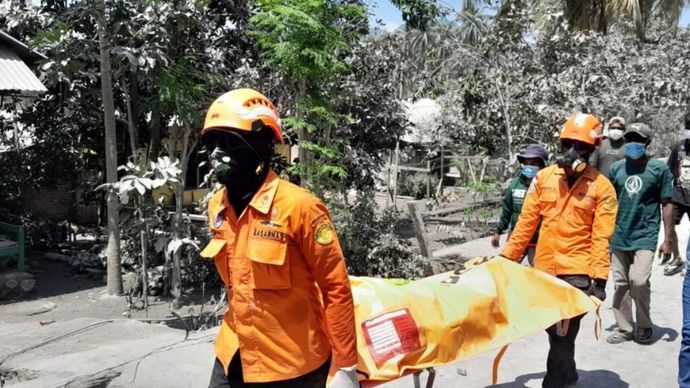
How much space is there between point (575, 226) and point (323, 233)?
246 centimetres

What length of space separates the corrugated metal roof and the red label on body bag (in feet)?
24.0

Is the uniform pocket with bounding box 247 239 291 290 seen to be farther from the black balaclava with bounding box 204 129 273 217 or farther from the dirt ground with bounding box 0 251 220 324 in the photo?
the dirt ground with bounding box 0 251 220 324

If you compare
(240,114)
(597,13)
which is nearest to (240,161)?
(240,114)

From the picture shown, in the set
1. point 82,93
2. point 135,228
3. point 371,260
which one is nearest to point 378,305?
point 371,260

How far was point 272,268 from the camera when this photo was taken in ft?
7.66

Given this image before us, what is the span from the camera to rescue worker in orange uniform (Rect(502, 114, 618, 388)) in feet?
13.6

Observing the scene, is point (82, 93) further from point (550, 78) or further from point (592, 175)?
point (592, 175)

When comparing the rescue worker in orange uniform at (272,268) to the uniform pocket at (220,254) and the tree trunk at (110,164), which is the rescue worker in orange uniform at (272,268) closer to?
the uniform pocket at (220,254)

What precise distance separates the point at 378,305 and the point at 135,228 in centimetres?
654

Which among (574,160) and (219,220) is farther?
(574,160)

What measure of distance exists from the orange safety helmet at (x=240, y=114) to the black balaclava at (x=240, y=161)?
0.03 m

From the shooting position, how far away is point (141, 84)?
10.4m

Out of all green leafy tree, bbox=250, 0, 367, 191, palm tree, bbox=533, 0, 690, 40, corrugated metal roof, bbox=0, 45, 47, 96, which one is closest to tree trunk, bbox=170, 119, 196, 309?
green leafy tree, bbox=250, 0, 367, 191

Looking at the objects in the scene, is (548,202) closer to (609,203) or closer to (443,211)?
(609,203)
